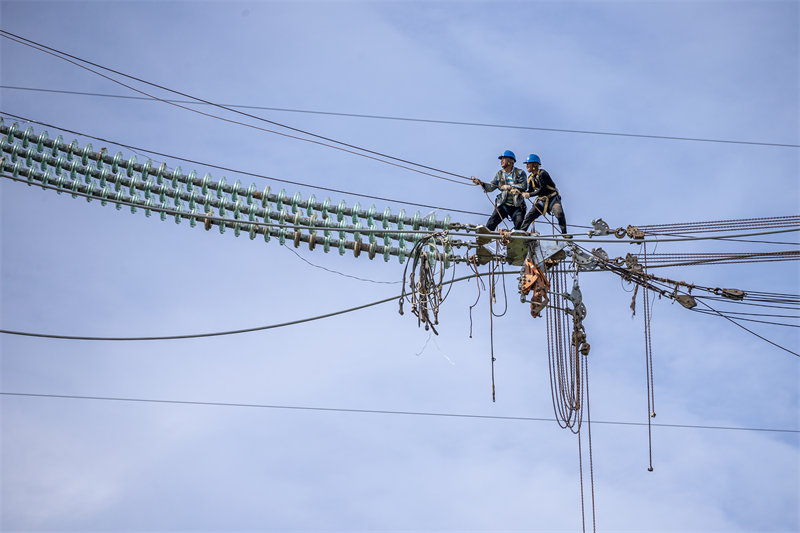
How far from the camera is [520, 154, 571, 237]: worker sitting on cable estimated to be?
25000mm

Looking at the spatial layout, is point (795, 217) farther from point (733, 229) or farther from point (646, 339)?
point (646, 339)

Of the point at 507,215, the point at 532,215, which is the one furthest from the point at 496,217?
the point at 532,215

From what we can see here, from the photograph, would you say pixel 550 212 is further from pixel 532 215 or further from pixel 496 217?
pixel 496 217

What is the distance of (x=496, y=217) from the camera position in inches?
1001

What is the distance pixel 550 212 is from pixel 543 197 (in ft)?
1.00

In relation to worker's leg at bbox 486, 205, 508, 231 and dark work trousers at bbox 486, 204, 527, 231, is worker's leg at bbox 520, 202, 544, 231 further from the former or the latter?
worker's leg at bbox 486, 205, 508, 231

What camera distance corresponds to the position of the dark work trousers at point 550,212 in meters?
25.0

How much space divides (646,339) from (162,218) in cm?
911

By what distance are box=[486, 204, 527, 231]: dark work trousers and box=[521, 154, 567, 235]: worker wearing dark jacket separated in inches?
4.2

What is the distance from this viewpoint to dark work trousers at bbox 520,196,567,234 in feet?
81.9

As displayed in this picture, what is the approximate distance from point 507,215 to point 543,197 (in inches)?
30.2

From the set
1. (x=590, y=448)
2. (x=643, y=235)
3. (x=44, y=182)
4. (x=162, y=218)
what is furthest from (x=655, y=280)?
(x=44, y=182)

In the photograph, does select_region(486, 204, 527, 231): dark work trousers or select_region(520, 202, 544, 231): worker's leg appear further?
select_region(486, 204, 527, 231): dark work trousers

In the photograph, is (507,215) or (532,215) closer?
(532,215)
